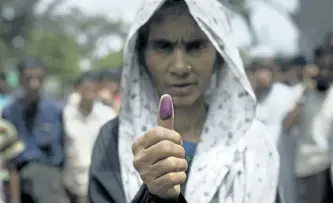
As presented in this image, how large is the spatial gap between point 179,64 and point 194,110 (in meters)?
0.14

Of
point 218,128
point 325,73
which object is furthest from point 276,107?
point 218,128

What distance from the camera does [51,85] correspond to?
14.4 metres

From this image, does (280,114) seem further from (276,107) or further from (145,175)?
(145,175)

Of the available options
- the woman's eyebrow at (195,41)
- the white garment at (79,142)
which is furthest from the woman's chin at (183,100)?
the white garment at (79,142)

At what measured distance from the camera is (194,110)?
137 centimetres

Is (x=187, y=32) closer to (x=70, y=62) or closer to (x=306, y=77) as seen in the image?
(x=306, y=77)

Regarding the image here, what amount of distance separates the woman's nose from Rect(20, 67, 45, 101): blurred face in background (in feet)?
7.32

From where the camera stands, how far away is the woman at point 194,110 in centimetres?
130

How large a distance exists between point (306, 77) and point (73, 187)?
1572 millimetres

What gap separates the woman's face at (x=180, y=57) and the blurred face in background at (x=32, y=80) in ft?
7.16

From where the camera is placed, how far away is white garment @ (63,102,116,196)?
147 inches

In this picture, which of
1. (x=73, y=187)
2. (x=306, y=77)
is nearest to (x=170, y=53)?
(x=73, y=187)

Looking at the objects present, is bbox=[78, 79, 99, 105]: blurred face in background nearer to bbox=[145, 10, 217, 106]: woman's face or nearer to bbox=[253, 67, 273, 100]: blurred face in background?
bbox=[253, 67, 273, 100]: blurred face in background

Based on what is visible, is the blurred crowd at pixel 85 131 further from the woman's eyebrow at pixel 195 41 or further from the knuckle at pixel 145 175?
the knuckle at pixel 145 175
